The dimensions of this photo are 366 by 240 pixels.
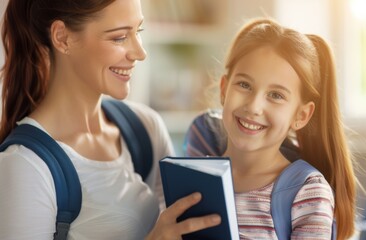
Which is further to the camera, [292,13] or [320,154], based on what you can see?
[292,13]

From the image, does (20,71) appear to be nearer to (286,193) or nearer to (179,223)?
(179,223)

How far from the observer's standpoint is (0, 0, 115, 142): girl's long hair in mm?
1301


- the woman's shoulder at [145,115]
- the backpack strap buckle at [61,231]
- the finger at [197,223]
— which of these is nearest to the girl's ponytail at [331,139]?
the finger at [197,223]

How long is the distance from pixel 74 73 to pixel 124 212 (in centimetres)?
33

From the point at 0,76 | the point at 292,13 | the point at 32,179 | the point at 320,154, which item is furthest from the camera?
the point at 292,13

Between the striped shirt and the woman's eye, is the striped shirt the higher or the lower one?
the lower one

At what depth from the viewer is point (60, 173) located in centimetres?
117

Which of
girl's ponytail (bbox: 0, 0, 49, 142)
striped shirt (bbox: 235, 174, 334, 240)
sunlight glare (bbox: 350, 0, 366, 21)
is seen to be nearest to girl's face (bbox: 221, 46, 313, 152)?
striped shirt (bbox: 235, 174, 334, 240)

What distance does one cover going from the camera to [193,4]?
3.02 meters

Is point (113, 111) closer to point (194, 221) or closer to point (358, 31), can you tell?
point (194, 221)

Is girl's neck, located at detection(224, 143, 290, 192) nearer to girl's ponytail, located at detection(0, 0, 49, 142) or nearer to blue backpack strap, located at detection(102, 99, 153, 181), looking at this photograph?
blue backpack strap, located at detection(102, 99, 153, 181)

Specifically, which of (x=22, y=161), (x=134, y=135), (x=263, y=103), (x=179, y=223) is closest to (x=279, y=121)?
(x=263, y=103)

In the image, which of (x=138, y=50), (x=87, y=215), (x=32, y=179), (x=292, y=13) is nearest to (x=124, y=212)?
(x=87, y=215)

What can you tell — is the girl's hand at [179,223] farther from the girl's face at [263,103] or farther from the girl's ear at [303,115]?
the girl's ear at [303,115]
